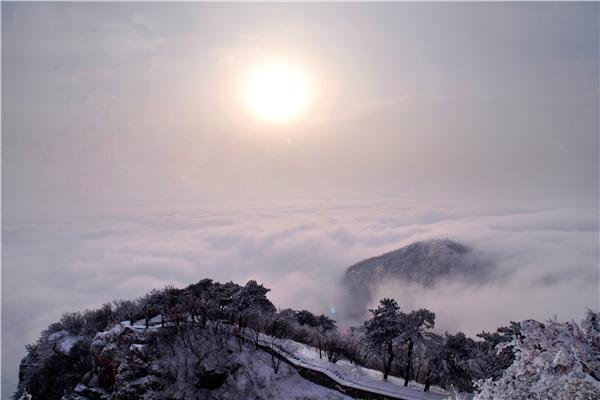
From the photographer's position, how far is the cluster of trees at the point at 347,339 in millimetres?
41188

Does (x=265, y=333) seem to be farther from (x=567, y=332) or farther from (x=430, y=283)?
(x=430, y=283)

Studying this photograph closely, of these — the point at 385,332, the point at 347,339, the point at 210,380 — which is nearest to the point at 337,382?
the point at 385,332

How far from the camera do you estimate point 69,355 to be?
66.6 m

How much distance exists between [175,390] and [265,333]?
59.4 ft

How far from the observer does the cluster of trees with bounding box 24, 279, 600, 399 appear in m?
41.2

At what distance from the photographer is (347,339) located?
61.8 meters

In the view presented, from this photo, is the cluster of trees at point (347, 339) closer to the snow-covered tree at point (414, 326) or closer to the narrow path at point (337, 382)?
the snow-covered tree at point (414, 326)

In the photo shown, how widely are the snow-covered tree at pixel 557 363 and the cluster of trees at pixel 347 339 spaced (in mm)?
22898

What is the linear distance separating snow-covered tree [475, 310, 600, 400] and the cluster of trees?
22.9m

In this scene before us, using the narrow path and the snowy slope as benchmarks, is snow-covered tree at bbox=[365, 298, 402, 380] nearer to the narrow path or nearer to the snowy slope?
the snowy slope

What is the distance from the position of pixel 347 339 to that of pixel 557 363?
54.1 meters

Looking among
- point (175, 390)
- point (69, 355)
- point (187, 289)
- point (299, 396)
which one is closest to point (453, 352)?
point (299, 396)

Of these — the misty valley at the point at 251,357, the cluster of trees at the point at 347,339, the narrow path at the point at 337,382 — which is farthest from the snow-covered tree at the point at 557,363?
the narrow path at the point at 337,382

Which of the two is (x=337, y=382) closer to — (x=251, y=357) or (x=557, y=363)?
(x=251, y=357)
